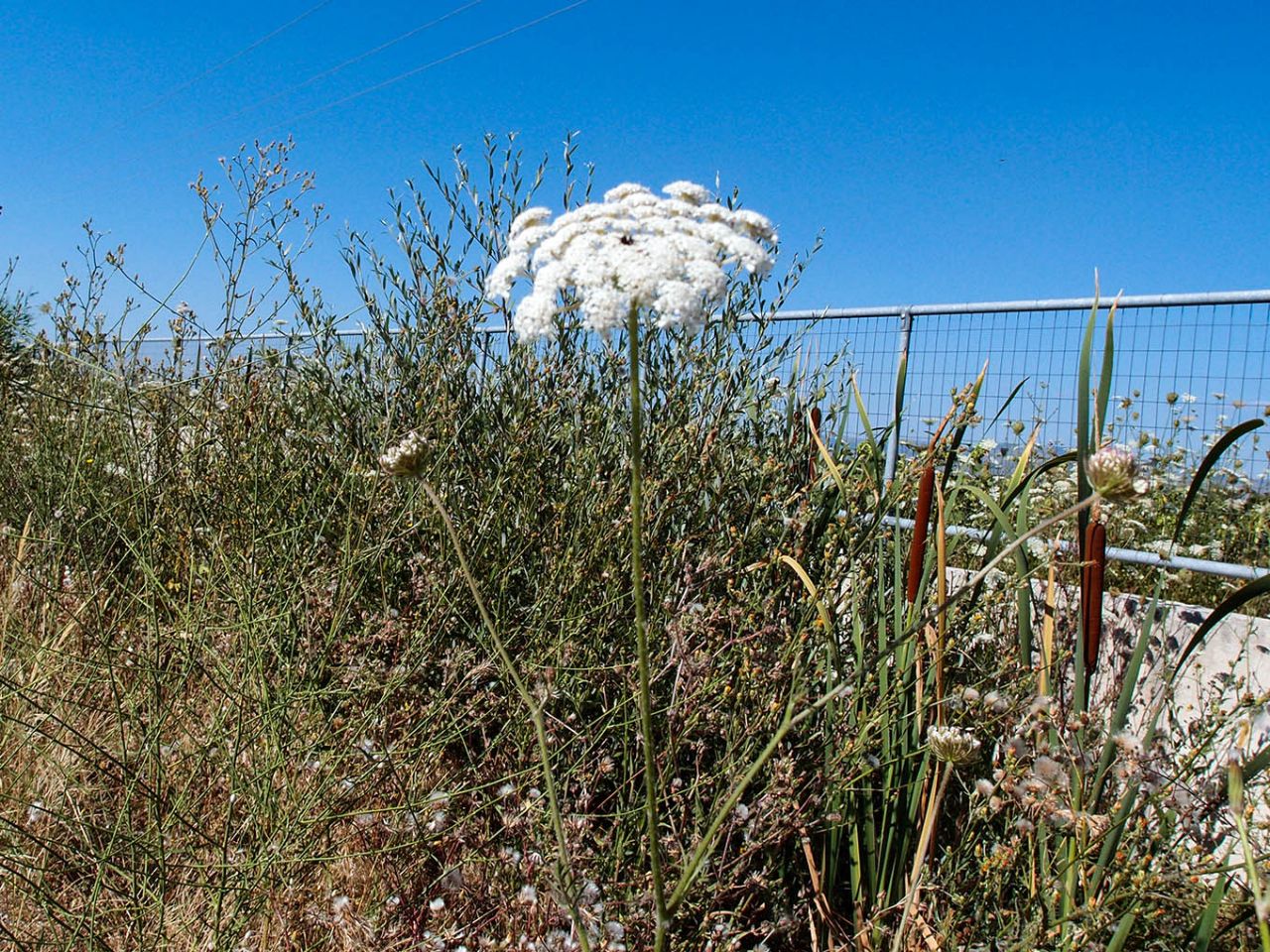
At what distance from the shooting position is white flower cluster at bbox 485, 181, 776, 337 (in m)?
1.26

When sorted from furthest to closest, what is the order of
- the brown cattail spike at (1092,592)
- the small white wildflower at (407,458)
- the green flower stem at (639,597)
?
the brown cattail spike at (1092,592), the small white wildflower at (407,458), the green flower stem at (639,597)

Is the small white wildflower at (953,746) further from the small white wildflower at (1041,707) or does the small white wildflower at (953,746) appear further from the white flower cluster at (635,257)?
the white flower cluster at (635,257)

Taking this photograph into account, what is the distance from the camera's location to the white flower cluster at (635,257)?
1256 mm

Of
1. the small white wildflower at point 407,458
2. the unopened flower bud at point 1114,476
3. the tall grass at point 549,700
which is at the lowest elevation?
the tall grass at point 549,700

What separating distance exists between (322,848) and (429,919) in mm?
307

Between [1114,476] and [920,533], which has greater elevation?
[1114,476]

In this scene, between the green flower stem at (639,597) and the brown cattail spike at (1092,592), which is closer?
the green flower stem at (639,597)

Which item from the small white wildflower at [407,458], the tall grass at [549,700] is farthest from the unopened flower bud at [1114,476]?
the small white wildflower at [407,458]

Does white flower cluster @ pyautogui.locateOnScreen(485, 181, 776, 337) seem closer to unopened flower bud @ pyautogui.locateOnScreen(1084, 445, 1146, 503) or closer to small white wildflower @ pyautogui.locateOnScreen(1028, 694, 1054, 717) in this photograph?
unopened flower bud @ pyautogui.locateOnScreen(1084, 445, 1146, 503)

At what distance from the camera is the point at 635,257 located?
1.27m

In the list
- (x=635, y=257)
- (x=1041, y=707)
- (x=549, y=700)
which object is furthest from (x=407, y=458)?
(x=1041, y=707)

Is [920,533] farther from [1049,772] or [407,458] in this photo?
[407,458]

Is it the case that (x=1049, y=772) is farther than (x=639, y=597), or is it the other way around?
(x=1049, y=772)

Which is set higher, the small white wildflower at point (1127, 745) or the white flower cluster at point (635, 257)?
the white flower cluster at point (635, 257)
